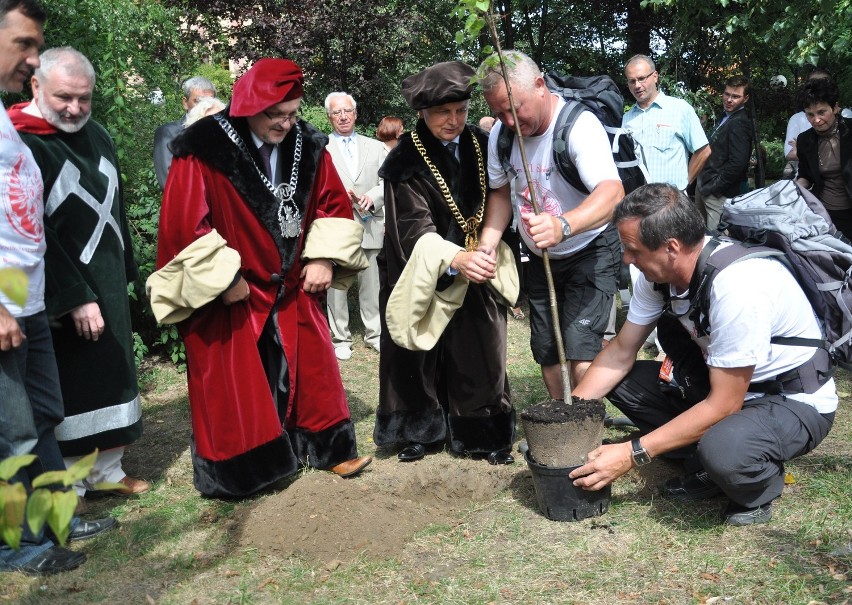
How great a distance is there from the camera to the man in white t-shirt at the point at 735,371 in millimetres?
3557

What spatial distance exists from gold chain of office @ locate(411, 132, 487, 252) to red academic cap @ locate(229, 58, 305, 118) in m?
0.79

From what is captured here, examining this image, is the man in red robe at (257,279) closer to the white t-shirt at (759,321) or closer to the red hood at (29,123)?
the red hood at (29,123)

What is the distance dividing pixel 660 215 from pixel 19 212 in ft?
8.41

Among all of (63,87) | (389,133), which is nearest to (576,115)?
(63,87)

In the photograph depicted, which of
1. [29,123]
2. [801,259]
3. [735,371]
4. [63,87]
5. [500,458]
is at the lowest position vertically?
[500,458]

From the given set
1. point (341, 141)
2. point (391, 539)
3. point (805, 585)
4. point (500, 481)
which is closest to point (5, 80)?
point (391, 539)

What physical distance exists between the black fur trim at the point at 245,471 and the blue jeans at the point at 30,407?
30.7 inches

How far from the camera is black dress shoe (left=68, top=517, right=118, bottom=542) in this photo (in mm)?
4164

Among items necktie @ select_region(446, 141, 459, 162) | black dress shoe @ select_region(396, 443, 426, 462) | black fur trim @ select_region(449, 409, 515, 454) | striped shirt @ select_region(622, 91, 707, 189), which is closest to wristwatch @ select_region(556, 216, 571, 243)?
necktie @ select_region(446, 141, 459, 162)

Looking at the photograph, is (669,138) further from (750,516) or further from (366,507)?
(366,507)

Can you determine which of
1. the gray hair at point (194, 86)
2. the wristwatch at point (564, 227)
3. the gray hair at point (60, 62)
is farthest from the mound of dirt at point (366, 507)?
the gray hair at point (194, 86)

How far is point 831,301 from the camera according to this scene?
377 cm

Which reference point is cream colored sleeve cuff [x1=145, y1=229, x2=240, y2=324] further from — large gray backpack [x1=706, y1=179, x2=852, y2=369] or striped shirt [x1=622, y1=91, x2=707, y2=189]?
striped shirt [x1=622, y1=91, x2=707, y2=189]

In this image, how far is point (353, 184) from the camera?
7.77m
